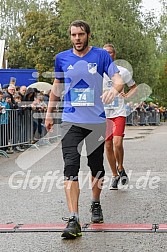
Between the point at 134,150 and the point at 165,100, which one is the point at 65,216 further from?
the point at 165,100

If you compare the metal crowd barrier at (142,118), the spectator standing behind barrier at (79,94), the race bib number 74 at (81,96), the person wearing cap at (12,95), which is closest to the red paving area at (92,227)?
the spectator standing behind barrier at (79,94)

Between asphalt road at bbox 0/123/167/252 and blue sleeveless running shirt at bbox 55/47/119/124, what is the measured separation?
3.65 feet

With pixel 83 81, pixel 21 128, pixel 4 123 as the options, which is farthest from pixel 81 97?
pixel 21 128

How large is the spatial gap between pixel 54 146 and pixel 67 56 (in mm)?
11997

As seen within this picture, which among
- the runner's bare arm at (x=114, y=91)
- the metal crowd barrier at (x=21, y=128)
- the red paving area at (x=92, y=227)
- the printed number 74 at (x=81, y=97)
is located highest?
the runner's bare arm at (x=114, y=91)

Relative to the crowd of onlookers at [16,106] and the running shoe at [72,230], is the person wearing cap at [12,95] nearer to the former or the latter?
the crowd of onlookers at [16,106]

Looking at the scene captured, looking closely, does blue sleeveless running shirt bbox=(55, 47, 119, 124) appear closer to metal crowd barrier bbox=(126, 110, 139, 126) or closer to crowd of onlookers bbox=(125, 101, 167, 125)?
crowd of onlookers bbox=(125, 101, 167, 125)

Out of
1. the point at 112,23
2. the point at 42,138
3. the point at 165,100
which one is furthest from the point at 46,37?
the point at 42,138

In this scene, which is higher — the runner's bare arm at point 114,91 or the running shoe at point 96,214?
the runner's bare arm at point 114,91

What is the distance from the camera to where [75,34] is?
6074mm

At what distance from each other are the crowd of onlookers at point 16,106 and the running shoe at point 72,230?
369 inches

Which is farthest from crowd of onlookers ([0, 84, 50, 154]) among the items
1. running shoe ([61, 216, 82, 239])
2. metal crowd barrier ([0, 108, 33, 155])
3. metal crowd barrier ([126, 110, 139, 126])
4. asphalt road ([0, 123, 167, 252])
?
metal crowd barrier ([126, 110, 139, 126])

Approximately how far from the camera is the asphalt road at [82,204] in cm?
543

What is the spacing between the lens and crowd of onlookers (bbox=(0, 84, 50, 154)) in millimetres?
15205
